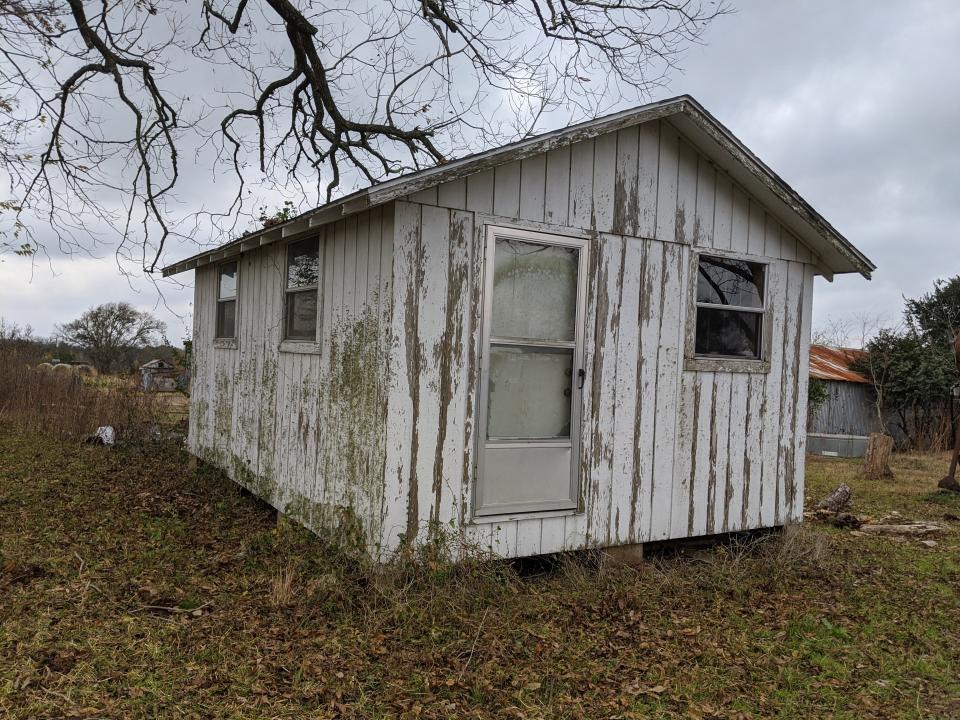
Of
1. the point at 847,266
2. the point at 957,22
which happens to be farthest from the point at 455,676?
the point at 957,22

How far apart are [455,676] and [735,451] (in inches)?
145

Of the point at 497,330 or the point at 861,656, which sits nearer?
the point at 861,656

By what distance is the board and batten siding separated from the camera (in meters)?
5.12

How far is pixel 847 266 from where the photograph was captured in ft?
22.9

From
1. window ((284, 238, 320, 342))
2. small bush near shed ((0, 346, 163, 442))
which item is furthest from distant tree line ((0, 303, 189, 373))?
window ((284, 238, 320, 342))

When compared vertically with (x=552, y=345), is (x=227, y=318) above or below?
above

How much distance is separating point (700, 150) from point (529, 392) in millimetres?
2727

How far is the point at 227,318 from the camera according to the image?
900 cm

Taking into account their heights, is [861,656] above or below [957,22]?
below

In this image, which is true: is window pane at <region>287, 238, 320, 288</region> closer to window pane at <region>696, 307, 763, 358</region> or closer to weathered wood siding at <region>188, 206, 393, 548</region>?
weathered wood siding at <region>188, 206, 393, 548</region>

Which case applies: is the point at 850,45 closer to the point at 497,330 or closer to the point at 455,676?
the point at 497,330

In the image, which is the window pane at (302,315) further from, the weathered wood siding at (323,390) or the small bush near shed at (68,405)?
the small bush near shed at (68,405)

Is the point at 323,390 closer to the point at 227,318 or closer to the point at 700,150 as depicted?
the point at 227,318

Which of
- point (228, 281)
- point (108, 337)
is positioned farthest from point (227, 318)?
point (108, 337)
